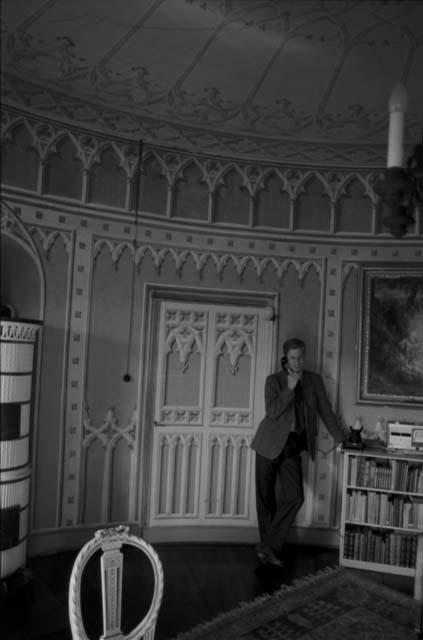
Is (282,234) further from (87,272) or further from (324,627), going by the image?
(324,627)

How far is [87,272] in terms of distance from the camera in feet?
12.6

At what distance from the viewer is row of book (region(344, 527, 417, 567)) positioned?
367cm

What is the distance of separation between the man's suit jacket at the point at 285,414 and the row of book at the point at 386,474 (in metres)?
0.23

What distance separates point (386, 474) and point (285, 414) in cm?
79

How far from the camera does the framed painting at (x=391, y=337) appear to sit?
4070 millimetres

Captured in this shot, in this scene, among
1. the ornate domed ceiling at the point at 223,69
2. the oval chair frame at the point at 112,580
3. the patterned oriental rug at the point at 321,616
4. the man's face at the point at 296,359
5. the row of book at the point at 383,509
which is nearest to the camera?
the oval chair frame at the point at 112,580

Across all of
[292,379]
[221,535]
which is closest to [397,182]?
[292,379]

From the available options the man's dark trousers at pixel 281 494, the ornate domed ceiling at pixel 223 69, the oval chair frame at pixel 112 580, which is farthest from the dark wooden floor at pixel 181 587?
the ornate domed ceiling at pixel 223 69

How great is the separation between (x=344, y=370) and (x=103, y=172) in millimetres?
2329

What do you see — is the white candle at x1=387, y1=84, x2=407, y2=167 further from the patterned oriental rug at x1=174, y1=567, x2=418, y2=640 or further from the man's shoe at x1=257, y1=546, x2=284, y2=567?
the man's shoe at x1=257, y1=546, x2=284, y2=567

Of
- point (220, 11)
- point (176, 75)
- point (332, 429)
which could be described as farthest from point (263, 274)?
point (220, 11)

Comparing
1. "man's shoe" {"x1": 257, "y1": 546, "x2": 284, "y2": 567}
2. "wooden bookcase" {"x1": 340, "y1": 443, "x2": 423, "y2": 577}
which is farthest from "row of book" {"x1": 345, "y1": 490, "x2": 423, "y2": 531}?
"man's shoe" {"x1": 257, "y1": 546, "x2": 284, "y2": 567}

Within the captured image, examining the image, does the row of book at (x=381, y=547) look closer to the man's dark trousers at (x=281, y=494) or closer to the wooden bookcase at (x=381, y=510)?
the wooden bookcase at (x=381, y=510)

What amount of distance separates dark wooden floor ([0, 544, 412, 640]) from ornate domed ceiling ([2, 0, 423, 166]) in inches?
114
